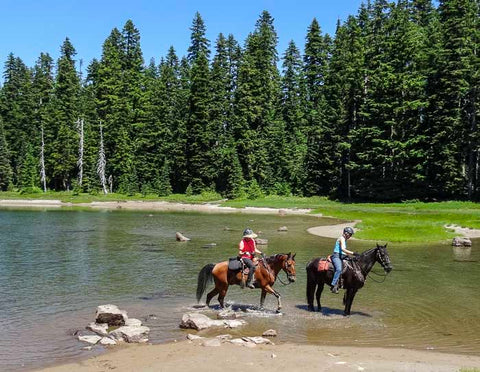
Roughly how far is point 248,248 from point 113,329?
214 inches

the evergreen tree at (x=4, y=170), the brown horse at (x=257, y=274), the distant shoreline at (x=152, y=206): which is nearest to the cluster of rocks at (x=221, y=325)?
the brown horse at (x=257, y=274)

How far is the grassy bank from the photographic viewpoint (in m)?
39.4

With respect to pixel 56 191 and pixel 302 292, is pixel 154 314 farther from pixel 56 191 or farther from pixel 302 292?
pixel 56 191

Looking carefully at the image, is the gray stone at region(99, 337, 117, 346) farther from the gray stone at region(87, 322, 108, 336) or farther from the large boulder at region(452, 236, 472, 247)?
the large boulder at region(452, 236, 472, 247)

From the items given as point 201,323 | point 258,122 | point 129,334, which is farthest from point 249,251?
point 258,122

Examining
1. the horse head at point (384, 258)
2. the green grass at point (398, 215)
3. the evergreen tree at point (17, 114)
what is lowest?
the green grass at point (398, 215)

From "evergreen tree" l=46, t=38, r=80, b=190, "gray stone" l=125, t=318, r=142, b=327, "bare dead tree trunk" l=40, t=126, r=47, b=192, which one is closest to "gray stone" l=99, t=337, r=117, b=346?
"gray stone" l=125, t=318, r=142, b=327

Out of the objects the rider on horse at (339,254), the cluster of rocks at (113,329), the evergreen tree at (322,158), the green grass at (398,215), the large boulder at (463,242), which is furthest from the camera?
the evergreen tree at (322,158)

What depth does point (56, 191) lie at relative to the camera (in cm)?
9831

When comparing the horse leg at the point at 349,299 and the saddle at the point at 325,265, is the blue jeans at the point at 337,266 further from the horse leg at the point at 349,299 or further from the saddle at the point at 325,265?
the horse leg at the point at 349,299

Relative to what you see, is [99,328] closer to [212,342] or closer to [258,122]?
[212,342]

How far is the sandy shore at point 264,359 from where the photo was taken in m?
11.3

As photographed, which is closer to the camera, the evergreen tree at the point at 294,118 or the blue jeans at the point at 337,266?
the blue jeans at the point at 337,266

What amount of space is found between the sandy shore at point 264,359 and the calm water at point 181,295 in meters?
0.86
